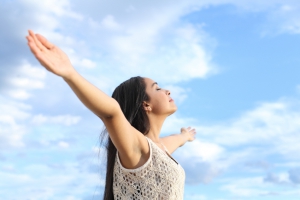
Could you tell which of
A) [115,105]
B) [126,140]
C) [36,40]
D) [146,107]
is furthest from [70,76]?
[146,107]

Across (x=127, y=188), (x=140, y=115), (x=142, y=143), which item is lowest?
(x=127, y=188)

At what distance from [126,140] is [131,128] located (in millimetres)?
126

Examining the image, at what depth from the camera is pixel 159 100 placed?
455cm

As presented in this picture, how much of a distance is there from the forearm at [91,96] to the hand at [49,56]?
66mm

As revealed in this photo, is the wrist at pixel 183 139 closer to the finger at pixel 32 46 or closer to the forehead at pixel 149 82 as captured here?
the forehead at pixel 149 82

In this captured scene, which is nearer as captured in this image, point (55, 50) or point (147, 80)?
point (55, 50)

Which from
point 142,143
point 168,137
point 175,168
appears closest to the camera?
point 142,143

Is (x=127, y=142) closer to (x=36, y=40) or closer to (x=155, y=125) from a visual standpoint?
(x=155, y=125)

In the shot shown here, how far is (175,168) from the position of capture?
A: 4324 millimetres

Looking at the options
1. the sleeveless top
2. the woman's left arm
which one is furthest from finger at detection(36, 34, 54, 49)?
the woman's left arm

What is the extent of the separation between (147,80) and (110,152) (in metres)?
0.82

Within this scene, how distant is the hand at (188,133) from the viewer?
21.0 ft

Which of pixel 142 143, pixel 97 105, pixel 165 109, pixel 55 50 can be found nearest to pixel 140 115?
pixel 165 109

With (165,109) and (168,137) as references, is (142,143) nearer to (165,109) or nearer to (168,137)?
(165,109)
